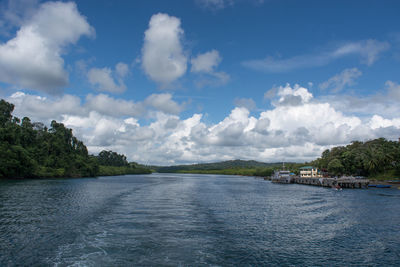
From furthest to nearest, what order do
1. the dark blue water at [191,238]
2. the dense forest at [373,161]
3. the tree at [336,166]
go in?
the tree at [336,166]
the dense forest at [373,161]
the dark blue water at [191,238]

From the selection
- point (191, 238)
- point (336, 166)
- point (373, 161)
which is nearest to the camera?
point (191, 238)

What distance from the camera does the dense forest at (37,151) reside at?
95375mm

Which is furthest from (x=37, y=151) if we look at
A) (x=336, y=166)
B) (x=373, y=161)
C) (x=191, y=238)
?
(x=373, y=161)

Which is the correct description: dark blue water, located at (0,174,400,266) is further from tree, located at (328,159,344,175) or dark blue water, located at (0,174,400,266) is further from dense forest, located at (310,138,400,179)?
tree, located at (328,159,344,175)

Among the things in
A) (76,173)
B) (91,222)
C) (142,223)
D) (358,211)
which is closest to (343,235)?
(358,211)

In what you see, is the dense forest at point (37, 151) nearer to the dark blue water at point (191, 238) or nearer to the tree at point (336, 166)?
the dark blue water at point (191, 238)

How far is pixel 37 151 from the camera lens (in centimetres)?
12275

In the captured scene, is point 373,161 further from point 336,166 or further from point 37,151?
point 37,151

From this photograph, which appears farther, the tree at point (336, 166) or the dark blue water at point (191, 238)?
the tree at point (336, 166)

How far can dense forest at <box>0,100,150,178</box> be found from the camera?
95.4 metres

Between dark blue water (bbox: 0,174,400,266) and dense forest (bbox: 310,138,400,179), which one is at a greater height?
dense forest (bbox: 310,138,400,179)

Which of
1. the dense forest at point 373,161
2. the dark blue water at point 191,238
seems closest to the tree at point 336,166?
the dense forest at point 373,161

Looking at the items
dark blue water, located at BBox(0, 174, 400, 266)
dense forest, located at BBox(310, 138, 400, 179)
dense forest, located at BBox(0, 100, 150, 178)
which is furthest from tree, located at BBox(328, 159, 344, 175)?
dense forest, located at BBox(0, 100, 150, 178)

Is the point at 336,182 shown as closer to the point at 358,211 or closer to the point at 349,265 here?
the point at 358,211
